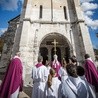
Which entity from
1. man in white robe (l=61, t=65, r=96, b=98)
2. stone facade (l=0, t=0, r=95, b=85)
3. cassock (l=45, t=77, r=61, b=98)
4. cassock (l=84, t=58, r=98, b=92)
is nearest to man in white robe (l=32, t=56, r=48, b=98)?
cassock (l=45, t=77, r=61, b=98)

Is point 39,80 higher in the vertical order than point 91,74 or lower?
lower

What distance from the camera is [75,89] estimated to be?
296 centimetres

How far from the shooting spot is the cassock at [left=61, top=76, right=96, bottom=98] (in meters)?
2.94

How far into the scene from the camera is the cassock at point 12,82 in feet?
16.7

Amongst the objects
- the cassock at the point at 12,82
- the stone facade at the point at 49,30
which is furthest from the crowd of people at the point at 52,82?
the stone facade at the point at 49,30

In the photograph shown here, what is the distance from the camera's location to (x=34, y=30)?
54.1 feet

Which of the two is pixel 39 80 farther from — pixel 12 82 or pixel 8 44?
pixel 8 44

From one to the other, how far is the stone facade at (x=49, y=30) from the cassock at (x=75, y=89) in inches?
409

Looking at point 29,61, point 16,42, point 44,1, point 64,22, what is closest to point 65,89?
point 29,61

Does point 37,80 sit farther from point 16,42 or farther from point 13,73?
point 16,42

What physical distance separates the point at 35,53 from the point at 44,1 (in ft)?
25.8

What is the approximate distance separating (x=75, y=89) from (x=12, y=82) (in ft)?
9.70

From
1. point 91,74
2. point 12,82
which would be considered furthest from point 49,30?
point 12,82

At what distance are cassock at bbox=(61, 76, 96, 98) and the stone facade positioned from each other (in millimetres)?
10389
